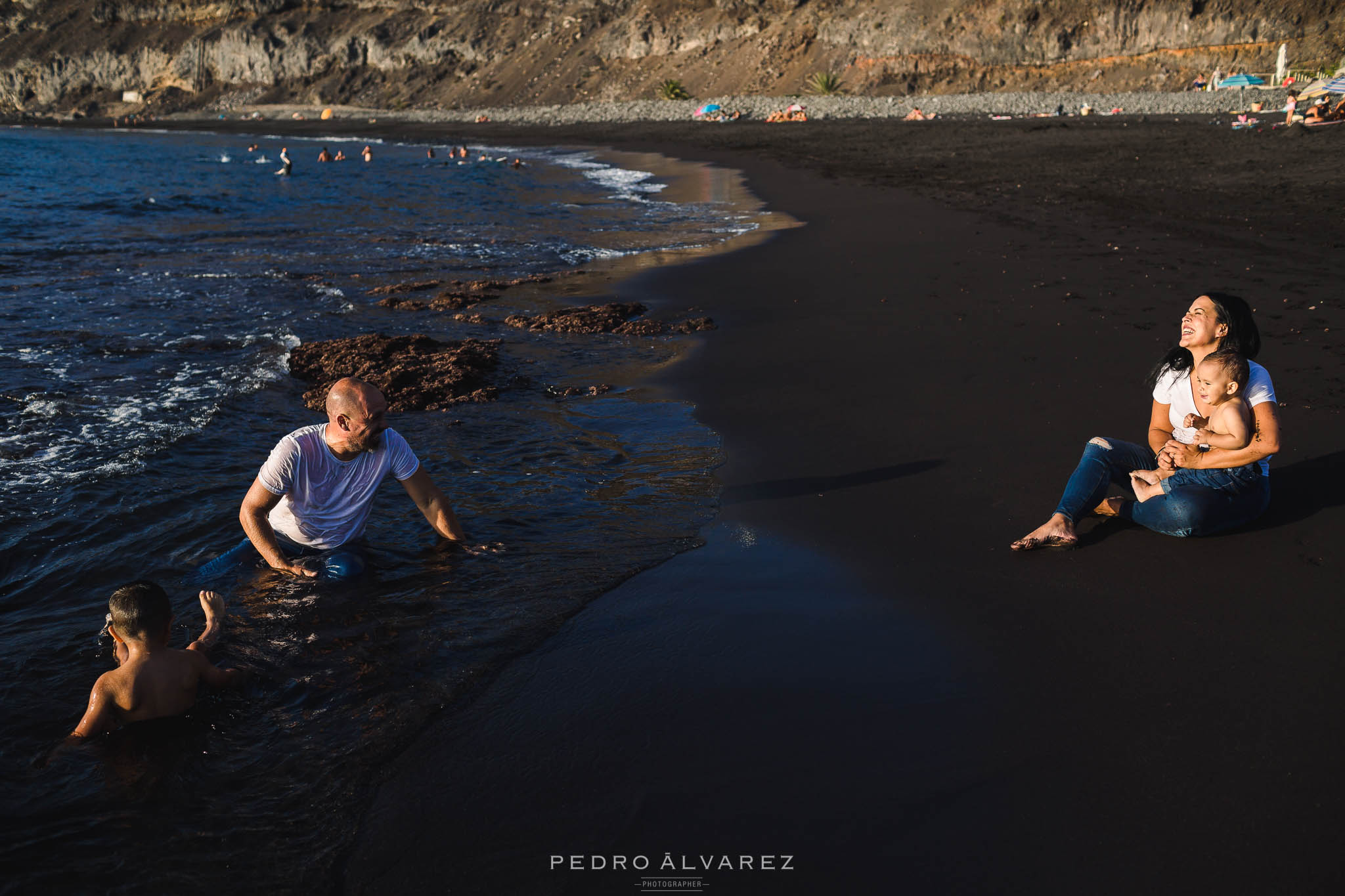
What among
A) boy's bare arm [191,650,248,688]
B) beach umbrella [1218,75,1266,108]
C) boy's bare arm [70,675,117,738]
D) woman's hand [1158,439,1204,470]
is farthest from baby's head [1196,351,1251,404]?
beach umbrella [1218,75,1266,108]

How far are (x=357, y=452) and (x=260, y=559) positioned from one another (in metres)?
0.89

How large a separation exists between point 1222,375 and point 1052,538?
44.7 inches

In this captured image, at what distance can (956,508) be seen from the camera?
5.05 metres

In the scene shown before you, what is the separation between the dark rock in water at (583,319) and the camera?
9.59m

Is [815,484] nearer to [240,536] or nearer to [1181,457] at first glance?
[1181,457]

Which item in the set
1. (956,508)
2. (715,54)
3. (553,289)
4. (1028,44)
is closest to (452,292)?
(553,289)

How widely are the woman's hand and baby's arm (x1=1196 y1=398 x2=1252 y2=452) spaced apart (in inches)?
4.1

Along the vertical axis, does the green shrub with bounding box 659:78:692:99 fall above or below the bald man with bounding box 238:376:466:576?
above

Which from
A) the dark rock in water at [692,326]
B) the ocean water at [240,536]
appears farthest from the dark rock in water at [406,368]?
the dark rock in water at [692,326]

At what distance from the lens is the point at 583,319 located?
9.74m

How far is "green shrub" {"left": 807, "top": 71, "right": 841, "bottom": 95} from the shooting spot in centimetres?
5141

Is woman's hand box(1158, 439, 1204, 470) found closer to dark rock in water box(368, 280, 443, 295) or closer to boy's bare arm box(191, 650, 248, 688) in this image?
boy's bare arm box(191, 650, 248, 688)

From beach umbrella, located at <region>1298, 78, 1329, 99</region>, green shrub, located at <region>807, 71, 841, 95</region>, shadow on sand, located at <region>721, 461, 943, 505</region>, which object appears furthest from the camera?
green shrub, located at <region>807, 71, 841, 95</region>

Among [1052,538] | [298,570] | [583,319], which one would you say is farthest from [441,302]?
[1052,538]
